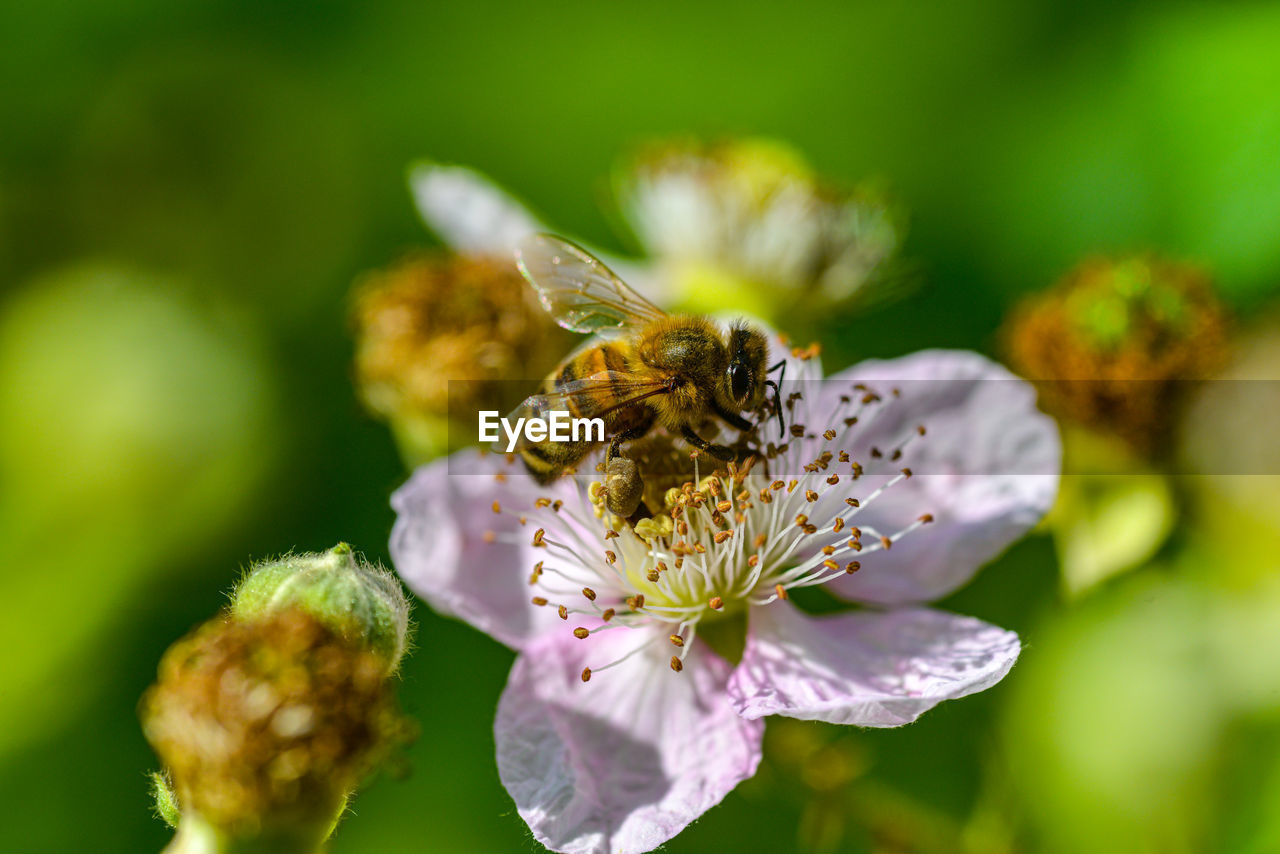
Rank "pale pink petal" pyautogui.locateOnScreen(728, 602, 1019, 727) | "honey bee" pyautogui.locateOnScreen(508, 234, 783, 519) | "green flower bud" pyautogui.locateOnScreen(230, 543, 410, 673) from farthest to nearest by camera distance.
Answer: "honey bee" pyautogui.locateOnScreen(508, 234, 783, 519) < "pale pink petal" pyautogui.locateOnScreen(728, 602, 1019, 727) < "green flower bud" pyautogui.locateOnScreen(230, 543, 410, 673)

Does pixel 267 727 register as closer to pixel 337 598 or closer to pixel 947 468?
pixel 337 598

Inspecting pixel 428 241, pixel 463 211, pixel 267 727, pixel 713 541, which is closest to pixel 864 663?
pixel 713 541

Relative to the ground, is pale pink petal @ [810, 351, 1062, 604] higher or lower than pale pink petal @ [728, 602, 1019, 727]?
higher

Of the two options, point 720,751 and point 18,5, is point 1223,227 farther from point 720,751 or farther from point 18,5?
point 18,5

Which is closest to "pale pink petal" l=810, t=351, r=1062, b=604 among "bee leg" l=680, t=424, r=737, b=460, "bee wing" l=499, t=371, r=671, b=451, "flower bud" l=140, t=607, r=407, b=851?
"bee leg" l=680, t=424, r=737, b=460

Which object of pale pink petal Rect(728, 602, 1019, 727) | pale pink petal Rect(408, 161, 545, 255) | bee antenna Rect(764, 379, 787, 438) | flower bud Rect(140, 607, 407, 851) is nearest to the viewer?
flower bud Rect(140, 607, 407, 851)

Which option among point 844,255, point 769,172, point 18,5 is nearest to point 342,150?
point 18,5

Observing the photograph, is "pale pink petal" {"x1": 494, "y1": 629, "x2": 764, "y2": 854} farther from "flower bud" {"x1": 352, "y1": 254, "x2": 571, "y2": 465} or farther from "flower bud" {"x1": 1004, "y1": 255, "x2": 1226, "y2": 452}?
"flower bud" {"x1": 1004, "y1": 255, "x2": 1226, "y2": 452}
